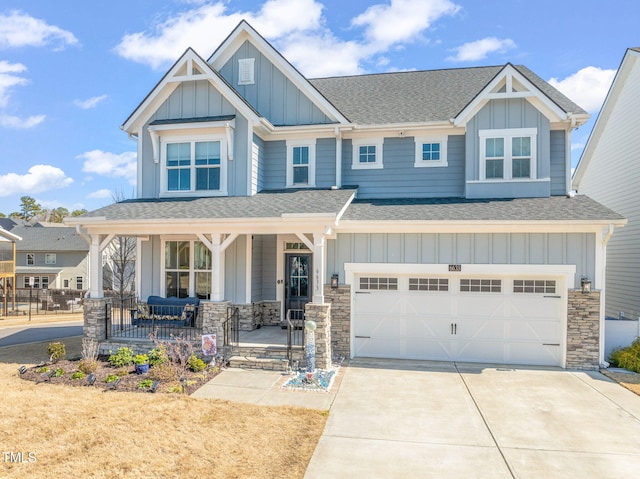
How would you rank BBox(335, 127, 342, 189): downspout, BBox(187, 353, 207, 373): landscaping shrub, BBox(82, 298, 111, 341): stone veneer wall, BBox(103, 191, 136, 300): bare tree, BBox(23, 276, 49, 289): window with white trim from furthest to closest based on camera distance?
BBox(23, 276, 49, 289): window with white trim < BBox(103, 191, 136, 300): bare tree < BBox(335, 127, 342, 189): downspout < BBox(82, 298, 111, 341): stone veneer wall < BBox(187, 353, 207, 373): landscaping shrub

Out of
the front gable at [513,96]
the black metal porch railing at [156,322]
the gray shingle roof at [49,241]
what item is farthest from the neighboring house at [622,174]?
the gray shingle roof at [49,241]

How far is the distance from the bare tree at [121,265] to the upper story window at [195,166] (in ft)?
36.1

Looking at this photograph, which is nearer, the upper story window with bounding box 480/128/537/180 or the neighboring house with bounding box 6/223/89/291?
A: the upper story window with bounding box 480/128/537/180

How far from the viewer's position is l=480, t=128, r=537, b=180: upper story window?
37.9ft

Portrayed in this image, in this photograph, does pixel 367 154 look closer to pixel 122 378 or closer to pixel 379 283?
pixel 379 283

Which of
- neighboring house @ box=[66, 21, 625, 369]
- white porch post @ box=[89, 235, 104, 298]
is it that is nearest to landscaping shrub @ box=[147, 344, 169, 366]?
neighboring house @ box=[66, 21, 625, 369]

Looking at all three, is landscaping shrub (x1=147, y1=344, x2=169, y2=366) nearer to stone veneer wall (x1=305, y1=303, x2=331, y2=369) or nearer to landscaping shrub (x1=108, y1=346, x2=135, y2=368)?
landscaping shrub (x1=108, y1=346, x2=135, y2=368)

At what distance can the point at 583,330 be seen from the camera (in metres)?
9.59

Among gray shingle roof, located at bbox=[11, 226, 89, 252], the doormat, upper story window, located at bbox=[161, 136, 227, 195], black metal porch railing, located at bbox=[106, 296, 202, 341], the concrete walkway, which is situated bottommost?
the concrete walkway

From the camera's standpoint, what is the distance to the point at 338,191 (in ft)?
40.0

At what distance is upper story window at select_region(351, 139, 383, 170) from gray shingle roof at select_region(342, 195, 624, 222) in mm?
1575

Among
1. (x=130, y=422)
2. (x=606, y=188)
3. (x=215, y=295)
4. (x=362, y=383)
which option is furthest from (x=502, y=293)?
(x=606, y=188)

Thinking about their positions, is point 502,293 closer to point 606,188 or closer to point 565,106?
point 565,106

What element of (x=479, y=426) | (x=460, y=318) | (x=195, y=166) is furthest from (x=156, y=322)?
(x=479, y=426)
